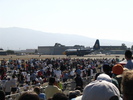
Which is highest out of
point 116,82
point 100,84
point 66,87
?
point 100,84

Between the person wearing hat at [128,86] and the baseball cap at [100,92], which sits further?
the baseball cap at [100,92]

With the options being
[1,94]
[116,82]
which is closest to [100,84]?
[1,94]

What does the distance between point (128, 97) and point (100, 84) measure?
54 centimetres

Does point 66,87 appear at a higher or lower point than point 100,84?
lower

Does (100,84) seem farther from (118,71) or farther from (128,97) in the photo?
(118,71)

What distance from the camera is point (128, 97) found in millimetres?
2119

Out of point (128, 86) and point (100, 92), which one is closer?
point (128, 86)

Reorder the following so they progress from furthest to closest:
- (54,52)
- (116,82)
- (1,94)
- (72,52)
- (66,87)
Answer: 1. (54,52)
2. (72,52)
3. (66,87)
4. (116,82)
5. (1,94)

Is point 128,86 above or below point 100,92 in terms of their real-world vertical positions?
above

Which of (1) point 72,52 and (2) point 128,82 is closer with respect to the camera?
(2) point 128,82

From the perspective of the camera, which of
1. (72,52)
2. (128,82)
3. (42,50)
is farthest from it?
(42,50)

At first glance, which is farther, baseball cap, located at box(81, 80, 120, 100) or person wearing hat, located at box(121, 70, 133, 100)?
baseball cap, located at box(81, 80, 120, 100)

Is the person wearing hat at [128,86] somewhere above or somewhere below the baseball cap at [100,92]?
above

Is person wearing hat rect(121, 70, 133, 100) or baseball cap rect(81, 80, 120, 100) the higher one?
person wearing hat rect(121, 70, 133, 100)
